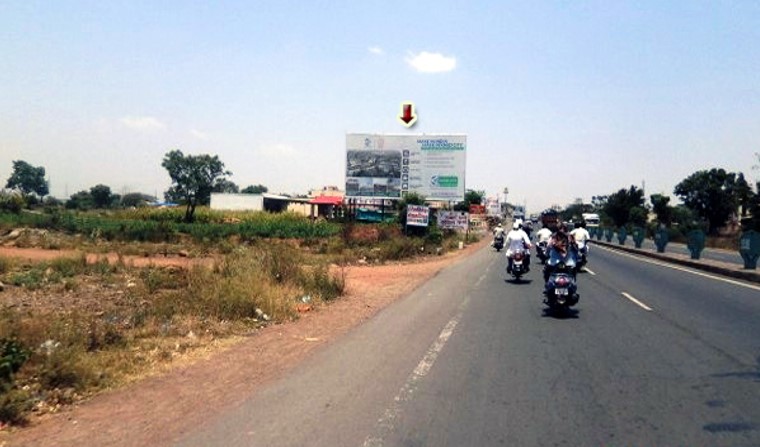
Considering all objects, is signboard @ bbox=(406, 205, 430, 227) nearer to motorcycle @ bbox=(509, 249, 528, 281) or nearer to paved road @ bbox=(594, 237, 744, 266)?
paved road @ bbox=(594, 237, 744, 266)

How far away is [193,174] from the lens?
316 feet

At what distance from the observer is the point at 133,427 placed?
19.0ft

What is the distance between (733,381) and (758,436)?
2.12m

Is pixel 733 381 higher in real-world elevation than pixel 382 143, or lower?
lower

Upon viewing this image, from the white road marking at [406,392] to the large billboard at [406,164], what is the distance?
3432cm

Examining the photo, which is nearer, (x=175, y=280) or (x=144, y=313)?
(x=144, y=313)

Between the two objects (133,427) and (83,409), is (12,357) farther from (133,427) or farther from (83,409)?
(133,427)

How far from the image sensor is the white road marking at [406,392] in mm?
5347

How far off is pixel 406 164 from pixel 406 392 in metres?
38.8

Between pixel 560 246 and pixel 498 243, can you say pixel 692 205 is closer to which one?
pixel 498 243

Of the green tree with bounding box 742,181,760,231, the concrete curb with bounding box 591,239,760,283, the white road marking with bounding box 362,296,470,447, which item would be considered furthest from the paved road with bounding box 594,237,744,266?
the white road marking with bounding box 362,296,470,447

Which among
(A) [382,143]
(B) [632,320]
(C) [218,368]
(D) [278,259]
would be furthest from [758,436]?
(A) [382,143]

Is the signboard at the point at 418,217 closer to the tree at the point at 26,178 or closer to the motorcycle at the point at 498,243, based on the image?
the motorcycle at the point at 498,243

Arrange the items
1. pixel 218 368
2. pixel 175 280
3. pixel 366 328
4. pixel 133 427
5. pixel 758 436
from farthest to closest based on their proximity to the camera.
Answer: pixel 175 280
pixel 366 328
pixel 218 368
pixel 133 427
pixel 758 436
